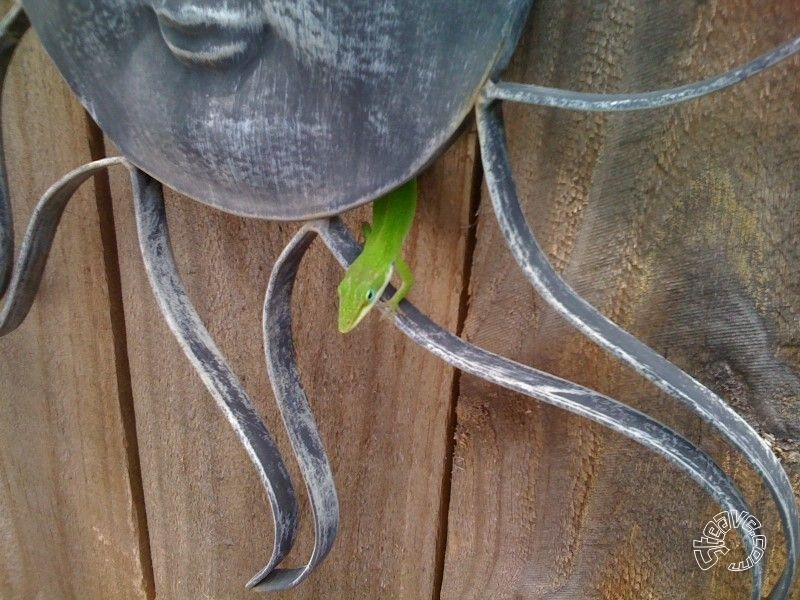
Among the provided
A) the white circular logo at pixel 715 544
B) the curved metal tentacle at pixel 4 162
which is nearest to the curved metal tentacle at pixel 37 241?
the curved metal tentacle at pixel 4 162

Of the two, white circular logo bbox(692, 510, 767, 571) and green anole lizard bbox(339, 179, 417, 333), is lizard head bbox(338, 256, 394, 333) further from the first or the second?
white circular logo bbox(692, 510, 767, 571)

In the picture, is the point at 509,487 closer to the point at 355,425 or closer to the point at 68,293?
the point at 355,425

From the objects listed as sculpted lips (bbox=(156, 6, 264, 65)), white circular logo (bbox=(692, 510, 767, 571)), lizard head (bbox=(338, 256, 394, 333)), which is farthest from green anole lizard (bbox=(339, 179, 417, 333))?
white circular logo (bbox=(692, 510, 767, 571))

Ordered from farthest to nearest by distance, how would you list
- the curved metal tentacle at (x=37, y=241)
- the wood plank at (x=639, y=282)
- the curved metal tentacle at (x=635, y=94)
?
1. the curved metal tentacle at (x=37, y=241)
2. the wood plank at (x=639, y=282)
3. the curved metal tentacle at (x=635, y=94)

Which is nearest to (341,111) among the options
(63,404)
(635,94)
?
(635,94)

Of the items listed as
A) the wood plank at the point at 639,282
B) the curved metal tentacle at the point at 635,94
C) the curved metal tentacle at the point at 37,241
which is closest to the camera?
the curved metal tentacle at the point at 635,94

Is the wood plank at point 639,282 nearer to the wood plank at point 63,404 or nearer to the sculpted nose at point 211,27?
the sculpted nose at point 211,27
